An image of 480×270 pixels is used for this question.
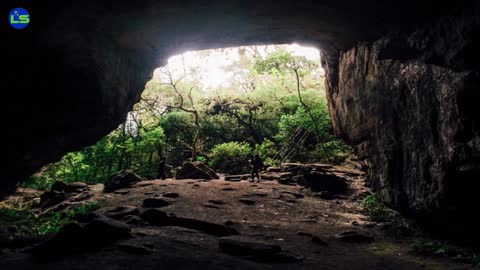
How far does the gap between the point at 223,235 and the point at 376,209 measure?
272 inches

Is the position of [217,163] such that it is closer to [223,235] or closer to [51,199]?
[51,199]

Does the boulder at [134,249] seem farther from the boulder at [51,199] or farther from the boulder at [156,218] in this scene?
the boulder at [51,199]

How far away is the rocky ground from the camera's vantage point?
6684mm

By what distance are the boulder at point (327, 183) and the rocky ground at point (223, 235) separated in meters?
0.42

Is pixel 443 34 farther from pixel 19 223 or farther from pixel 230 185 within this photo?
pixel 19 223

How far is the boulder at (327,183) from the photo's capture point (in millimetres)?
17812

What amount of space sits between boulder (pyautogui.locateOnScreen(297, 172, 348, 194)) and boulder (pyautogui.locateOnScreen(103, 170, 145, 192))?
1051 cm

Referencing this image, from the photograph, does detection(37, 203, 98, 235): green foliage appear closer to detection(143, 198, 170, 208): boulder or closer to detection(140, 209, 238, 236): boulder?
detection(143, 198, 170, 208): boulder

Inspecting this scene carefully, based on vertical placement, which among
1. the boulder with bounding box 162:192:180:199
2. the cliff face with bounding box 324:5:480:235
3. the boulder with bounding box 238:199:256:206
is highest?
the cliff face with bounding box 324:5:480:235

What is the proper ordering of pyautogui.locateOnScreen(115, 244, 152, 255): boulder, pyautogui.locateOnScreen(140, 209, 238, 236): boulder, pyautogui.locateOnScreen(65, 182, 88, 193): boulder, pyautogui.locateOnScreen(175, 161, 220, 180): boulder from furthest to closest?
1. pyautogui.locateOnScreen(175, 161, 220, 180): boulder
2. pyautogui.locateOnScreen(65, 182, 88, 193): boulder
3. pyautogui.locateOnScreen(140, 209, 238, 236): boulder
4. pyautogui.locateOnScreen(115, 244, 152, 255): boulder

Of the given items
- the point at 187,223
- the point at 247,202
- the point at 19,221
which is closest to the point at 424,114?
the point at 187,223

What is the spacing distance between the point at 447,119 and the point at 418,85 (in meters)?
1.72

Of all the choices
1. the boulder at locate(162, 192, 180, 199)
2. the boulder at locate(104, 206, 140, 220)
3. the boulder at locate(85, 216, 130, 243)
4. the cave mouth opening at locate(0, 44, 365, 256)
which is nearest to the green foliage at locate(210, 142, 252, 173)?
the cave mouth opening at locate(0, 44, 365, 256)

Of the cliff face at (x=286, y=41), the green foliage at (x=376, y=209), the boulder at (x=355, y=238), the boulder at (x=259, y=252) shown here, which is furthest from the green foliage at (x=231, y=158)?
the boulder at (x=259, y=252)
